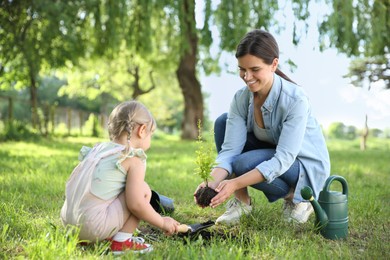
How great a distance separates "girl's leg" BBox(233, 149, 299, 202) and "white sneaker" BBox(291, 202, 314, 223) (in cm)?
12

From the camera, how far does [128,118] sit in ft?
7.68

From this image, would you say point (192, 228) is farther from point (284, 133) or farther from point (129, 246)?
point (284, 133)

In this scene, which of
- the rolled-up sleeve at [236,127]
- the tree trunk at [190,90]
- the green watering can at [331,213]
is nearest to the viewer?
the green watering can at [331,213]

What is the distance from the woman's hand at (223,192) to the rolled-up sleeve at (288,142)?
23 centimetres

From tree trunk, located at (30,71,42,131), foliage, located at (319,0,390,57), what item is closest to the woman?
foliage, located at (319,0,390,57)

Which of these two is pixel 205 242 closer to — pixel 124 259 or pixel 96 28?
pixel 124 259

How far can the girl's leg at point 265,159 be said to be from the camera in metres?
3.02

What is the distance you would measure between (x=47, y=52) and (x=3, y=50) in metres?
1.02

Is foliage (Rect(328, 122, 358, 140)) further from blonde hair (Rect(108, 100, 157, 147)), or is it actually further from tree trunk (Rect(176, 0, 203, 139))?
blonde hair (Rect(108, 100, 157, 147))

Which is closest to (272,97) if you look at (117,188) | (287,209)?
(287,209)

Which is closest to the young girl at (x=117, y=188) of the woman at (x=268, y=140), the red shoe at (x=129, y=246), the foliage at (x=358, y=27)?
the red shoe at (x=129, y=246)

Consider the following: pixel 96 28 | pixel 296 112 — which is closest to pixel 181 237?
pixel 296 112

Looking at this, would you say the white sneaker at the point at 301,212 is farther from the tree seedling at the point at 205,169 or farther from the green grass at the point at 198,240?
the tree seedling at the point at 205,169

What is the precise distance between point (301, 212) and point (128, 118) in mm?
1383
